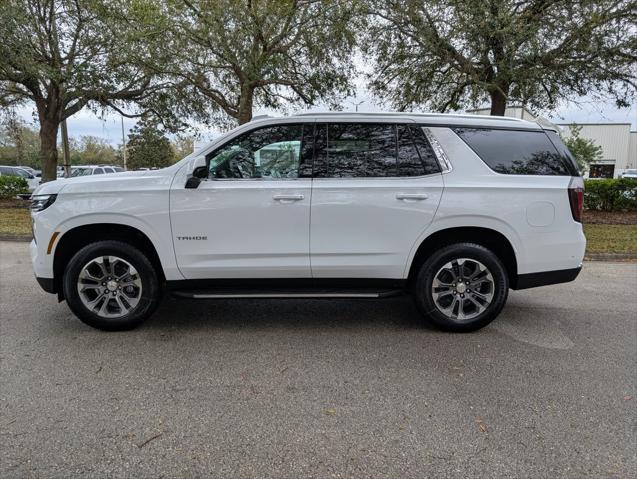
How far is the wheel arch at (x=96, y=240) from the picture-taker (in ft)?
13.5

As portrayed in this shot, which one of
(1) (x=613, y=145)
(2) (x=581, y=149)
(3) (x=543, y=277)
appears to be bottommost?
(3) (x=543, y=277)

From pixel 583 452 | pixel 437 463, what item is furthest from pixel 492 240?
pixel 437 463

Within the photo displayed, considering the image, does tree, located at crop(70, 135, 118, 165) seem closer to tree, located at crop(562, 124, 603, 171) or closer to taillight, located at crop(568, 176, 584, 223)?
tree, located at crop(562, 124, 603, 171)

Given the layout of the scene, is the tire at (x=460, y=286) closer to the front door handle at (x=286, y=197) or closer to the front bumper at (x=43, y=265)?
the front door handle at (x=286, y=197)

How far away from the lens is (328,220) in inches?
160

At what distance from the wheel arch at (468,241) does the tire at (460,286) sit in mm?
82

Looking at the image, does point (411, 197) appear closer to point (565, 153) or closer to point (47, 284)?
point (565, 153)

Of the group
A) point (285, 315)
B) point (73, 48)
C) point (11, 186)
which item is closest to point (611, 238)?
point (285, 315)

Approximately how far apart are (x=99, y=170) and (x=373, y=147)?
902 inches

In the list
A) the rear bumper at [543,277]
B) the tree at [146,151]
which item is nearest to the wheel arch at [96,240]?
the rear bumper at [543,277]

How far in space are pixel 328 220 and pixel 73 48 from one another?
12.1m

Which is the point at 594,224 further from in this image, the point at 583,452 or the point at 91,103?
the point at 91,103

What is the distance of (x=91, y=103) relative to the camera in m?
14.6

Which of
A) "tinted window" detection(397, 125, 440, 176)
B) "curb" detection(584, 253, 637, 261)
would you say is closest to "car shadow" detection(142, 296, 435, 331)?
"tinted window" detection(397, 125, 440, 176)
